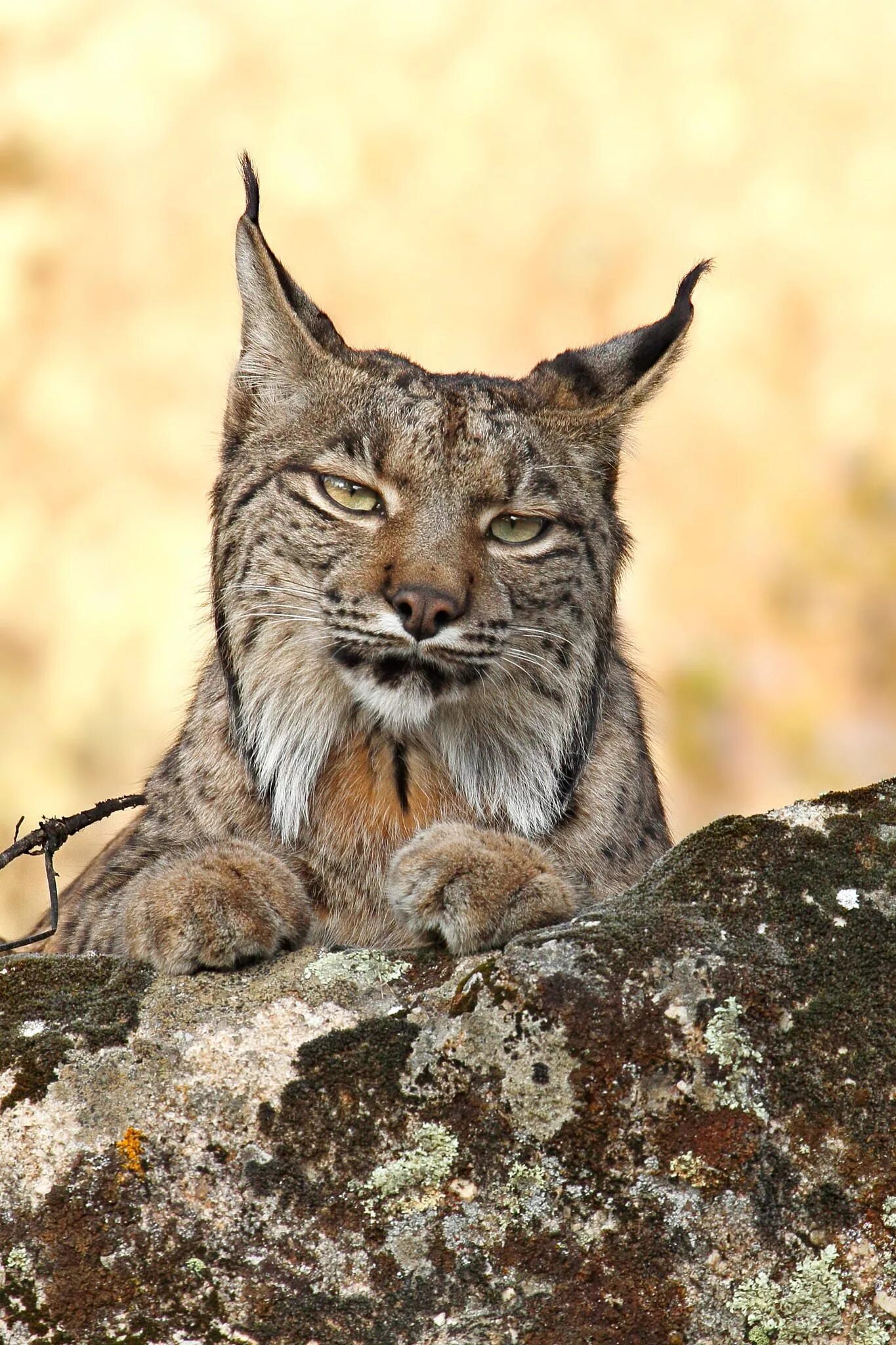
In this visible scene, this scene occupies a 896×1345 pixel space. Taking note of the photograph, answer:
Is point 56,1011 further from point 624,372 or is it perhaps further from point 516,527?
point 624,372

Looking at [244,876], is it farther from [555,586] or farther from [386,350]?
[386,350]

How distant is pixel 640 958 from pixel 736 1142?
378 mm

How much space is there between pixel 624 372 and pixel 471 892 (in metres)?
2.19

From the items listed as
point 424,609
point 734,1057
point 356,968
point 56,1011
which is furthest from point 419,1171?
point 424,609

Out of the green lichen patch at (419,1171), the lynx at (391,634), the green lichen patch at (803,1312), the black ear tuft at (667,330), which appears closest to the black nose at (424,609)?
the lynx at (391,634)

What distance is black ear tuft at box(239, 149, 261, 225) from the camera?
446 cm

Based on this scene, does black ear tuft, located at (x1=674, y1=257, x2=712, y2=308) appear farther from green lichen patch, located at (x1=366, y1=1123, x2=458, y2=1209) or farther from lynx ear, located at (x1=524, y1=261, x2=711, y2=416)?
green lichen patch, located at (x1=366, y1=1123, x2=458, y2=1209)

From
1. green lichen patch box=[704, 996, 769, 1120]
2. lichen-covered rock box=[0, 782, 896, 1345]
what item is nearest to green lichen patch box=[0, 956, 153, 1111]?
lichen-covered rock box=[0, 782, 896, 1345]

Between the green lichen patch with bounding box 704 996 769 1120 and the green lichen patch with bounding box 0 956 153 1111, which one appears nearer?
the green lichen patch with bounding box 704 996 769 1120

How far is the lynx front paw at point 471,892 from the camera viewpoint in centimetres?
334

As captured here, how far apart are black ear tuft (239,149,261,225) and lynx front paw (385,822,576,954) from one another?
1.99 metres

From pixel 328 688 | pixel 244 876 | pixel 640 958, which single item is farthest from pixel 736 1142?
pixel 328 688

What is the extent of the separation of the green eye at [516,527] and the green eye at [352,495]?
1.16ft

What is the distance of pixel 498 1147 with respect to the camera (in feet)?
8.75
